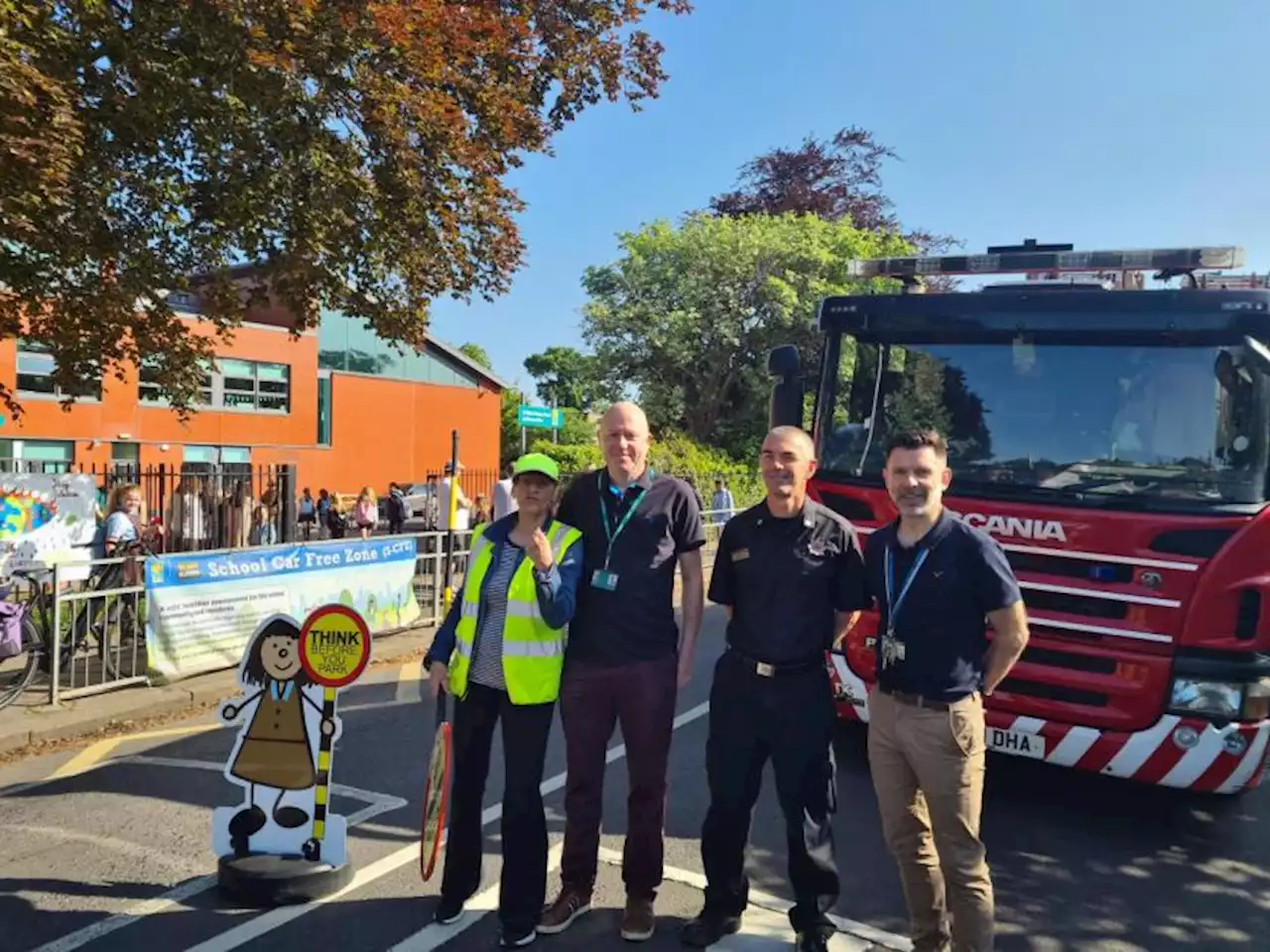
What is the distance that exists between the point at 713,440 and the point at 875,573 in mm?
26262

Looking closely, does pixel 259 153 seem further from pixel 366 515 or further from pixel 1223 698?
pixel 366 515

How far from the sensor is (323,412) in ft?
106

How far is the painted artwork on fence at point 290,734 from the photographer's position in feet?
13.1

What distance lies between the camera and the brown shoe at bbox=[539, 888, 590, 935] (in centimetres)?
360

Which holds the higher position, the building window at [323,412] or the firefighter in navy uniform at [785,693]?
the building window at [323,412]

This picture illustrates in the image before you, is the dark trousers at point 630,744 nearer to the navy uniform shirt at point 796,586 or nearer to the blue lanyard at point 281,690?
the navy uniform shirt at point 796,586

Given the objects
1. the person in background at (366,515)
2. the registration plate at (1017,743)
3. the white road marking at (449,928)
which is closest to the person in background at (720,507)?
the person in background at (366,515)

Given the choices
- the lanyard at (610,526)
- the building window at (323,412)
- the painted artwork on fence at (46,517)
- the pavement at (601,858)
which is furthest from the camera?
the building window at (323,412)

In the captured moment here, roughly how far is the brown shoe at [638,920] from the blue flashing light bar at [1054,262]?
13.5 feet

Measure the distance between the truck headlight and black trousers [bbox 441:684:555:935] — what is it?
116 inches

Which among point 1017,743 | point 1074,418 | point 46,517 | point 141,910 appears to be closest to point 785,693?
point 1017,743

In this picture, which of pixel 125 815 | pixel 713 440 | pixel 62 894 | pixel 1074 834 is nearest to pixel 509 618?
pixel 62 894

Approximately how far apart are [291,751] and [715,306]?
24.8 meters

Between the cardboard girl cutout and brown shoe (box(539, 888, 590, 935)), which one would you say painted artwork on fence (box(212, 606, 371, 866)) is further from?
brown shoe (box(539, 888, 590, 935))
